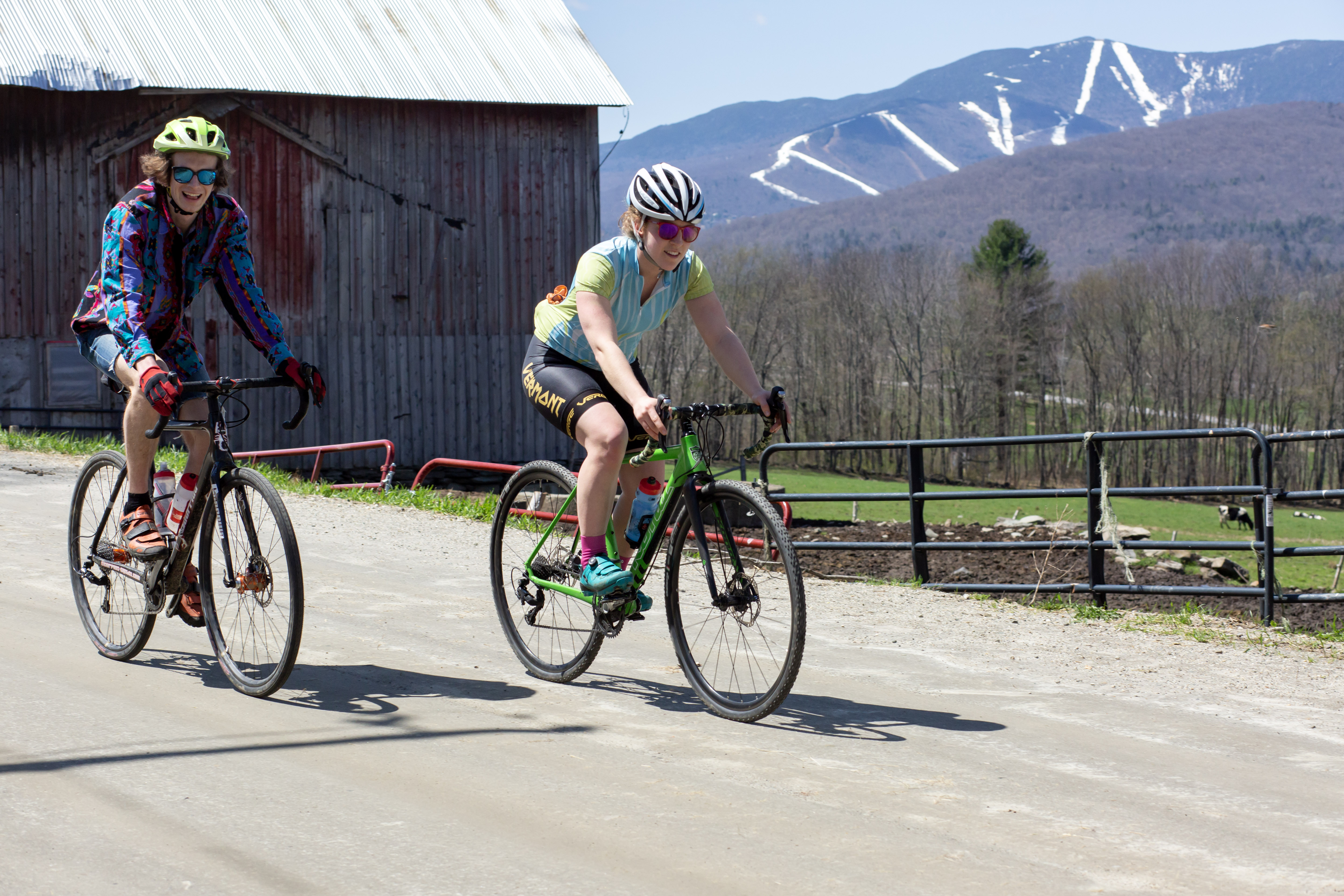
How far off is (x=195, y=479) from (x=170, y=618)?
1777 mm

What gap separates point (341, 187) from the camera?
24.5 meters

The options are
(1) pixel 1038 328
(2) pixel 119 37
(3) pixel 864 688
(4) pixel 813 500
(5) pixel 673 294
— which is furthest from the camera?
(1) pixel 1038 328

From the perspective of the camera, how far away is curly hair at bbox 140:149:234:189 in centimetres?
539

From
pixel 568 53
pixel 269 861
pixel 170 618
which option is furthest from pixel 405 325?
pixel 269 861

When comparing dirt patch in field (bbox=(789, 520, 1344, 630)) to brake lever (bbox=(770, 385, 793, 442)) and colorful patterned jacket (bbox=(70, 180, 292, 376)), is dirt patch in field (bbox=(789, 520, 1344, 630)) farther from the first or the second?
colorful patterned jacket (bbox=(70, 180, 292, 376))

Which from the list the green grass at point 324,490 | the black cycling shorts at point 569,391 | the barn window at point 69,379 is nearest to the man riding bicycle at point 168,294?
the black cycling shorts at point 569,391

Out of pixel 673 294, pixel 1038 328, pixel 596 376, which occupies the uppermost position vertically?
pixel 1038 328

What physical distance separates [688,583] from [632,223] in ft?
4.83

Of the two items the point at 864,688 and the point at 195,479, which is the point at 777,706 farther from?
the point at 195,479

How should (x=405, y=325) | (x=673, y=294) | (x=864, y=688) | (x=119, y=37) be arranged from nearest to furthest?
1. (x=673, y=294)
2. (x=864, y=688)
3. (x=119, y=37)
4. (x=405, y=325)

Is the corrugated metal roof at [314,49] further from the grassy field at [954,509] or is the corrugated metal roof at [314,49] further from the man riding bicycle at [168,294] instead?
the man riding bicycle at [168,294]

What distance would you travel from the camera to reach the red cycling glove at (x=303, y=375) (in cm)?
530

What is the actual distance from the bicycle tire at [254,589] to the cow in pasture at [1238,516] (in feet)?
110

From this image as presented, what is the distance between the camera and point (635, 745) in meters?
4.70
